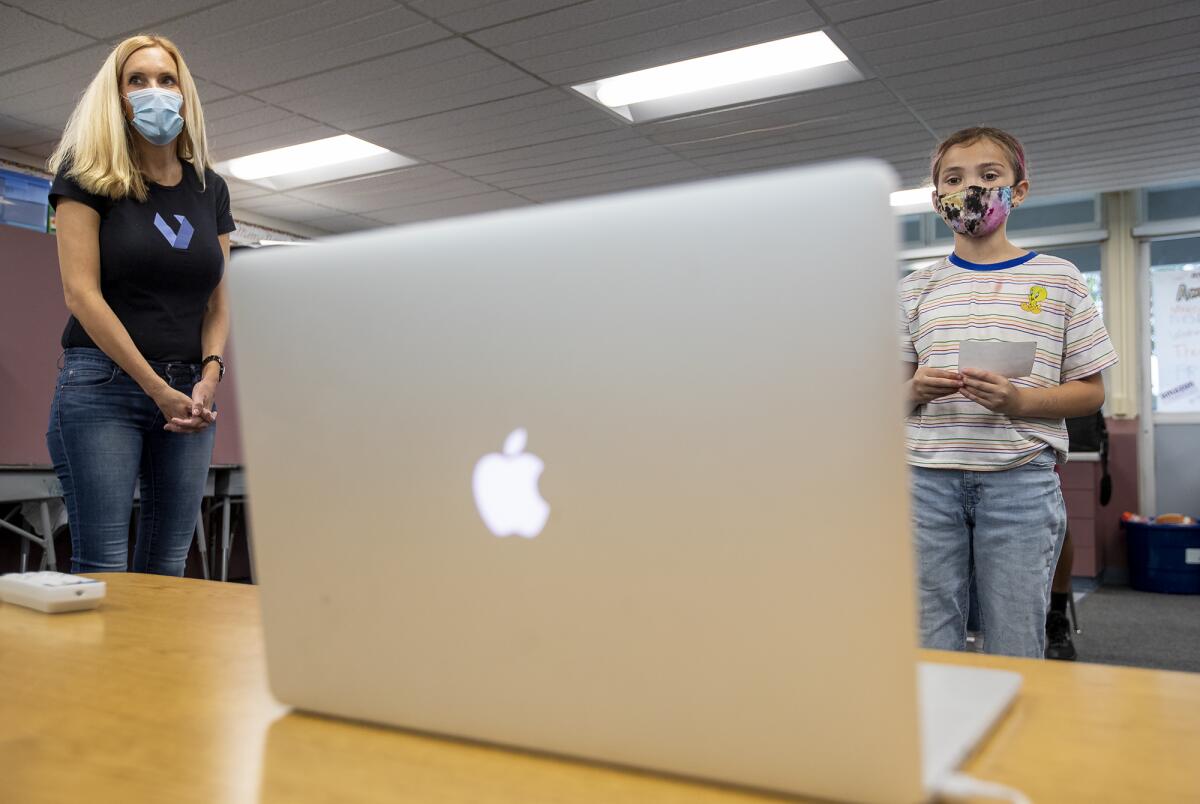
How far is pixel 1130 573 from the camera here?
574 centimetres

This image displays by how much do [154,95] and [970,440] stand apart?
4.66ft

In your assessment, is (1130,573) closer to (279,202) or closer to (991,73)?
(991,73)

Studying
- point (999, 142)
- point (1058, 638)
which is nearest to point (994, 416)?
point (999, 142)

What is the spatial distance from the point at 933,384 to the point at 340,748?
1.19m

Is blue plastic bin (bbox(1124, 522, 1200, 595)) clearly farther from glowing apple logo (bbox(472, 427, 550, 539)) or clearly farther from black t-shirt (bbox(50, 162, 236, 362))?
glowing apple logo (bbox(472, 427, 550, 539))

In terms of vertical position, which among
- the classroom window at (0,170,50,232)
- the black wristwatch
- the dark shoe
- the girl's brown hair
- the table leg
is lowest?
the dark shoe

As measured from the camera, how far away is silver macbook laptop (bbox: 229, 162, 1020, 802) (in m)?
0.39

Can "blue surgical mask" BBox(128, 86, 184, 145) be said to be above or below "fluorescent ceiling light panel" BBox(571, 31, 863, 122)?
below

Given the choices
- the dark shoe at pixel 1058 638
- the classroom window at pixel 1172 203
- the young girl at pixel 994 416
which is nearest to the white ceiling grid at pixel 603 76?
the classroom window at pixel 1172 203

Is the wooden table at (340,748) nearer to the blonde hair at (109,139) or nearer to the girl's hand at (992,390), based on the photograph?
the girl's hand at (992,390)

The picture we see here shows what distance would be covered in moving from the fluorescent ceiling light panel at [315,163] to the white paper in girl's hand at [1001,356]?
3873 millimetres

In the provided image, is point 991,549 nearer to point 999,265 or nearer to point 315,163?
point 999,265

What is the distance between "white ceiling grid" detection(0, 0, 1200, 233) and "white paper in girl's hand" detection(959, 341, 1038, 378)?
7.20 feet

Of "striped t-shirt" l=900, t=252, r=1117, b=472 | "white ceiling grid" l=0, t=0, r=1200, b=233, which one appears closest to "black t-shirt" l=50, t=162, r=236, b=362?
"striped t-shirt" l=900, t=252, r=1117, b=472
